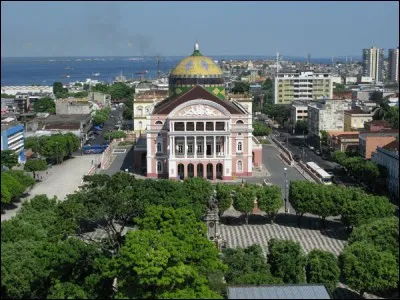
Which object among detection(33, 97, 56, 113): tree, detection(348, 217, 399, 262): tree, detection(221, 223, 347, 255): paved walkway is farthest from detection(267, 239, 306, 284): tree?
detection(33, 97, 56, 113): tree

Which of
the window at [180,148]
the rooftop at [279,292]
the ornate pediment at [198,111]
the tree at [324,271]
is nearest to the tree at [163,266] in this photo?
the rooftop at [279,292]

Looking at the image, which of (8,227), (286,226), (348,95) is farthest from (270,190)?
(348,95)

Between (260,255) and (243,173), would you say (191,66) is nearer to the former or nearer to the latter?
(243,173)

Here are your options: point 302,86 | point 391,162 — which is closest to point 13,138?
point 391,162

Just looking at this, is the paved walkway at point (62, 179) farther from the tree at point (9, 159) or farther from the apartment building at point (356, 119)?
the apartment building at point (356, 119)

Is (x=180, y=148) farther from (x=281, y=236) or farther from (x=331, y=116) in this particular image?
(x=331, y=116)
